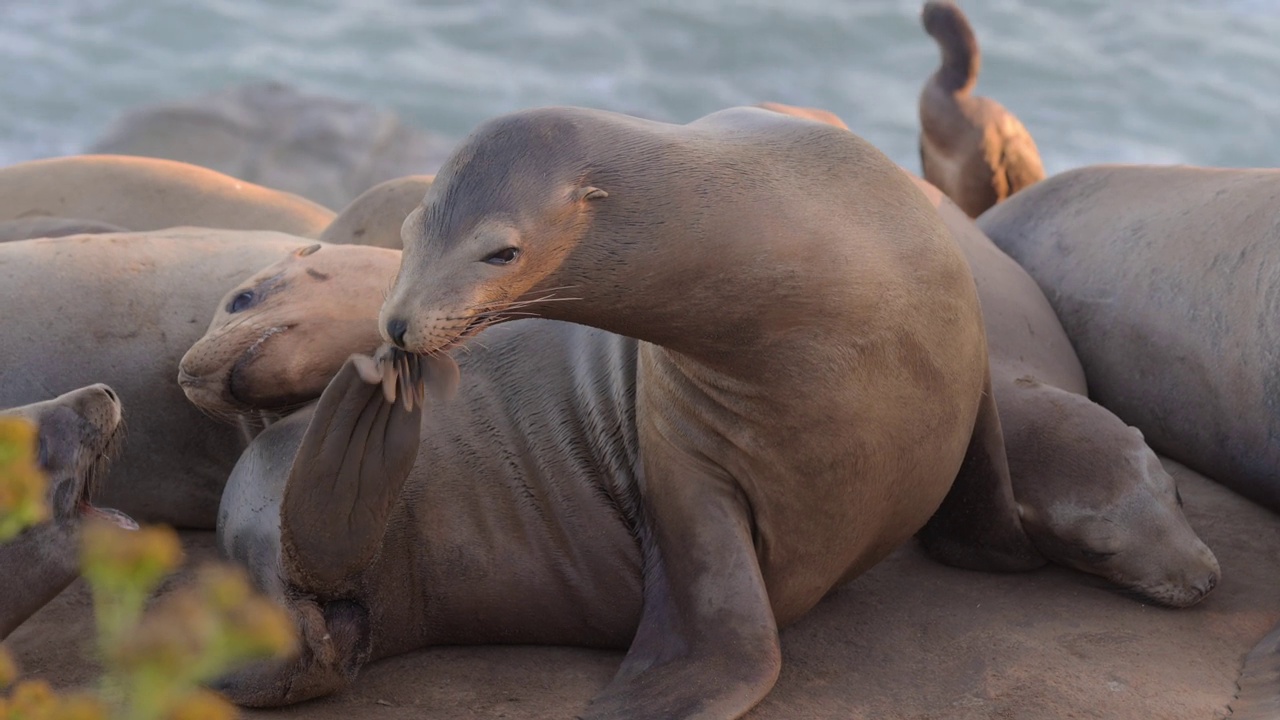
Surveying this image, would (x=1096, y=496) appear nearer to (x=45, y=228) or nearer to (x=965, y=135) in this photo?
(x=965, y=135)

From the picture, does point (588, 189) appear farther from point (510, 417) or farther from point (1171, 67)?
point (1171, 67)

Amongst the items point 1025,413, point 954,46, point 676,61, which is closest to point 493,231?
point 1025,413

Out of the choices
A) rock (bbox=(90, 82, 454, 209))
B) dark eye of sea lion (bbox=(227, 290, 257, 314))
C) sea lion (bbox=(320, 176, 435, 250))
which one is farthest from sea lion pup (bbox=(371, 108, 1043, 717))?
rock (bbox=(90, 82, 454, 209))

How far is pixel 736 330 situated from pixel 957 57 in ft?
12.5

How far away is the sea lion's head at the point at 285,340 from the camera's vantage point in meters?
3.53

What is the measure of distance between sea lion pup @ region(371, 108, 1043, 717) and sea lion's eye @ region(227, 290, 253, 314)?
1.01 m

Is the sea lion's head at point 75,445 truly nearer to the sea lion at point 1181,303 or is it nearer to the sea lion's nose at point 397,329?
the sea lion's nose at point 397,329

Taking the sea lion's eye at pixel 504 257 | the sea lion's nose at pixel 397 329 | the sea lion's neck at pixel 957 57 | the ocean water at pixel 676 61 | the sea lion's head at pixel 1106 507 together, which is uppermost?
the sea lion's eye at pixel 504 257

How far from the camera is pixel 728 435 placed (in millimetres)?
3182

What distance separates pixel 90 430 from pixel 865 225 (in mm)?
1700

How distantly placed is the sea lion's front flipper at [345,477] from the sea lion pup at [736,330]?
17.3 inches

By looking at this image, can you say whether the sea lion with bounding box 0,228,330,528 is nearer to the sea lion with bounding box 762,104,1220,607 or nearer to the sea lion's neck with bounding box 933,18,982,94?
the sea lion with bounding box 762,104,1220,607

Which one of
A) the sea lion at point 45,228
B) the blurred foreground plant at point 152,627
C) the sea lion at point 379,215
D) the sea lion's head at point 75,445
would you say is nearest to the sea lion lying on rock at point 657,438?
the sea lion's head at point 75,445

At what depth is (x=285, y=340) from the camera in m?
3.54
